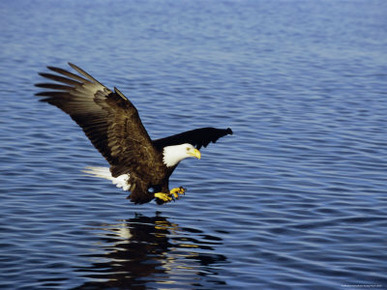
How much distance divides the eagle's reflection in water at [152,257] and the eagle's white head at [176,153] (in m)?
0.76

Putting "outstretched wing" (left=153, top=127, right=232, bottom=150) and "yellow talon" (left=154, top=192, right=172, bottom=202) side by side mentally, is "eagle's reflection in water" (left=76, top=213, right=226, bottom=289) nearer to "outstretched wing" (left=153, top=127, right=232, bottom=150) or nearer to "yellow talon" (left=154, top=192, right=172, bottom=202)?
"yellow talon" (left=154, top=192, right=172, bottom=202)

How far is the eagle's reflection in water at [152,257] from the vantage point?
707 cm

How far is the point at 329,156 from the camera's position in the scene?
12.2 metres

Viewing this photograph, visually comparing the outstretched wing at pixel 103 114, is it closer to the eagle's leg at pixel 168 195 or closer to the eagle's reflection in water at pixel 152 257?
the eagle's leg at pixel 168 195

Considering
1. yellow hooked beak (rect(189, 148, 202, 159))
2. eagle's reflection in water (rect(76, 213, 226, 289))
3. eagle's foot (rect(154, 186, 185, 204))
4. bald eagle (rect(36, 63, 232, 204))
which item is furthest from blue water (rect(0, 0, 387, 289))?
yellow hooked beak (rect(189, 148, 202, 159))

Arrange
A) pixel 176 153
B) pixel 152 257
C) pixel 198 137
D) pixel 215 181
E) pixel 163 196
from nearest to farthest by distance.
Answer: pixel 152 257 < pixel 176 153 < pixel 163 196 < pixel 198 137 < pixel 215 181

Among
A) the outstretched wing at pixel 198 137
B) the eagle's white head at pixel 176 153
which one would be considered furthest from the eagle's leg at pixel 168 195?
the outstretched wing at pixel 198 137

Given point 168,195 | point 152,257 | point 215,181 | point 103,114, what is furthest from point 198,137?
point 152,257

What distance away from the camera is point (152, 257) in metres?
7.75

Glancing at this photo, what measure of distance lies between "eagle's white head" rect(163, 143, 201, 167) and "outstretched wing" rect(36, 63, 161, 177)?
145 millimetres

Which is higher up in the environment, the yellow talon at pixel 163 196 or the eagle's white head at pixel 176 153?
the eagle's white head at pixel 176 153

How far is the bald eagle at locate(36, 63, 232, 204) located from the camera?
8250 mm

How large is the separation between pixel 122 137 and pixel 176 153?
64 cm

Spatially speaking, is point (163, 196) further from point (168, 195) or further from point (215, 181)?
point (215, 181)
